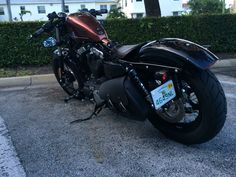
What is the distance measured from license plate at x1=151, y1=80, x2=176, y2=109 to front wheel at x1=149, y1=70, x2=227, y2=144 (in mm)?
114

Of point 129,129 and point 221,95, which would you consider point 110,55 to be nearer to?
point 129,129

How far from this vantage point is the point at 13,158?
3.06 metres

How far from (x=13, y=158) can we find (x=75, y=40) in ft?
6.14

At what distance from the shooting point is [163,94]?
9.89ft

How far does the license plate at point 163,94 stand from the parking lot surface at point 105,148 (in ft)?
1.58

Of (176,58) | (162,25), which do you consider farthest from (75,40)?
(162,25)

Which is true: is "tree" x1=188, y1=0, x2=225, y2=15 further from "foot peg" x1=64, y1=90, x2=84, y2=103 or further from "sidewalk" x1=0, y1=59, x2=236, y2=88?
"foot peg" x1=64, y1=90, x2=84, y2=103

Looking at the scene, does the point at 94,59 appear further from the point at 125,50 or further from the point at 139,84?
the point at 139,84

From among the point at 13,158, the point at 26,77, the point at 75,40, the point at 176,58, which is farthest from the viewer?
the point at 26,77

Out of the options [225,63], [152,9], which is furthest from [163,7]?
[225,63]

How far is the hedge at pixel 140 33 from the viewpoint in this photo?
277 inches

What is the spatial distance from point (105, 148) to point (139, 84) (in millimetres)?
750

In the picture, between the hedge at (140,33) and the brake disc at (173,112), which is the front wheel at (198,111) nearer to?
the brake disc at (173,112)

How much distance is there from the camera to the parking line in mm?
2787
